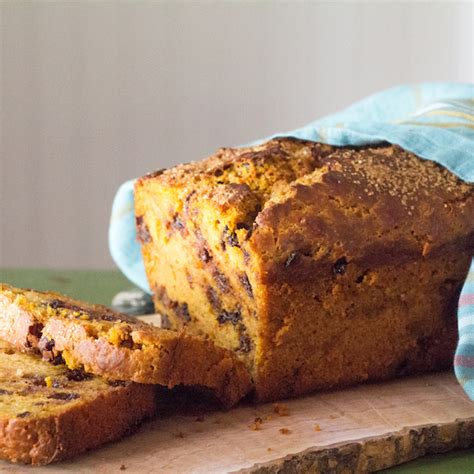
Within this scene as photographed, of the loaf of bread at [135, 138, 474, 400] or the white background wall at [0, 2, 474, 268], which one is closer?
the loaf of bread at [135, 138, 474, 400]

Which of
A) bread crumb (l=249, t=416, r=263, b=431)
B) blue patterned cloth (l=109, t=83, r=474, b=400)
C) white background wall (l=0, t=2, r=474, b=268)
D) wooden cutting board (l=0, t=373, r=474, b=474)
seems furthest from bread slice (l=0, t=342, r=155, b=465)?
white background wall (l=0, t=2, r=474, b=268)

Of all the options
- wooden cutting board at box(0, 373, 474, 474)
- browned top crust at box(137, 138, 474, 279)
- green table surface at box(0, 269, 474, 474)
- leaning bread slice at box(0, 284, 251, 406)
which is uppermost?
browned top crust at box(137, 138, 474, 279)

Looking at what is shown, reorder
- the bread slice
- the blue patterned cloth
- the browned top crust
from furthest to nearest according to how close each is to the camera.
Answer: the blue patterned cloth < the browned top crust < the bread slice

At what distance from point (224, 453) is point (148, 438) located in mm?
220

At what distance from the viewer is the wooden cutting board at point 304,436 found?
199cm

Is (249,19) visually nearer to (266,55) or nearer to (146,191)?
(266,55)

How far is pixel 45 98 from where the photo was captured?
558 cm

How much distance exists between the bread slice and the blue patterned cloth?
3.00 feet

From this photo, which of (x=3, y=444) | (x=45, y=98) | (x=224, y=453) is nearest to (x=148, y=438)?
(x=224, y=453)

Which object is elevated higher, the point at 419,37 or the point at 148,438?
the point at 419,37

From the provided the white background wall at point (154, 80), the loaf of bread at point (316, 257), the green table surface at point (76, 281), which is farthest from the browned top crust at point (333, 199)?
the white background wall at point (154, 80)

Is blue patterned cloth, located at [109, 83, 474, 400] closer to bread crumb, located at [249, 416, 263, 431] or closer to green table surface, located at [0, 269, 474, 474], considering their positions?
green table surface, located at [0, 269, 474, 474]

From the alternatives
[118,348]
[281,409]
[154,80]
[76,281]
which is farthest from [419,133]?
[154,80]

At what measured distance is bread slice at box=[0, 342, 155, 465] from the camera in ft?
6.35
